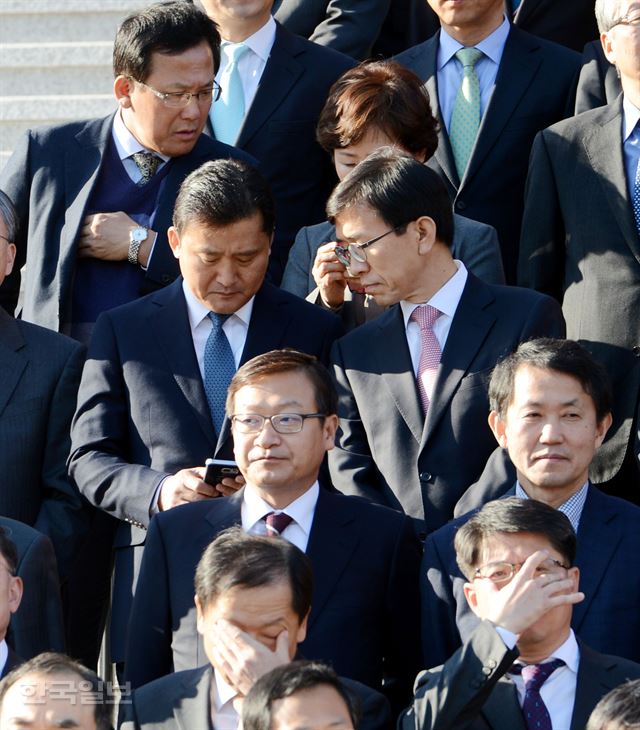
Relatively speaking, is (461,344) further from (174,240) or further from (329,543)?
(174,240)

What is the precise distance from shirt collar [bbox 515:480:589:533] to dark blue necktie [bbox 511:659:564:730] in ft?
1.95

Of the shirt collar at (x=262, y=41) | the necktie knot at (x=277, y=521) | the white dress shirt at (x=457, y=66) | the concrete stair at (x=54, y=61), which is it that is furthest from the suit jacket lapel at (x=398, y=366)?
the concrete stair at (x=54, y=61)

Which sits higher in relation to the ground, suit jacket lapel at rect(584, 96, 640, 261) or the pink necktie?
suit jacket lapel at rect(584, 96, 640, 261)

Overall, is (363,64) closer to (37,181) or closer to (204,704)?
(37,181)

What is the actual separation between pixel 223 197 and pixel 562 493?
55.3 inches

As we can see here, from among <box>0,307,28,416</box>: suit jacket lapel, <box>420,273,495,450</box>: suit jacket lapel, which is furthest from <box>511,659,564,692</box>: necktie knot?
<box>0,307,28,416</box>: suit jacket lapel

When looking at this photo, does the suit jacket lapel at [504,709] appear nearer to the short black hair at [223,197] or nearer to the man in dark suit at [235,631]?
the man in dark suit at [235,631]

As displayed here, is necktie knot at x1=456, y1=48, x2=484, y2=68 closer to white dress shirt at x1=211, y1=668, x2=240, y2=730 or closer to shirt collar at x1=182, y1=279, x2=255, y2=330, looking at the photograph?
shirt collar at x1=182, y1=279, x2=255, y2=330

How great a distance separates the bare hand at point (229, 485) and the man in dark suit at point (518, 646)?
0.80m

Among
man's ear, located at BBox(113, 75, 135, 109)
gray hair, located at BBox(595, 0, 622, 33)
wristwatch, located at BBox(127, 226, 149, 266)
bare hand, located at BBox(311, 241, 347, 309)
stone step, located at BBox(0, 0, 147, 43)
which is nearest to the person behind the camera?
bare hand, located at BBox(311, 241, 347, 309)

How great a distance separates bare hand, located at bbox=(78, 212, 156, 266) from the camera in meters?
6.10

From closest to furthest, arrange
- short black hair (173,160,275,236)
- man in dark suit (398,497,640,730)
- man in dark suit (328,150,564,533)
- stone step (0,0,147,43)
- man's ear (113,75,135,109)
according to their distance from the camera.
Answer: man in dark suit (398,497,640,730) → man in dark suit (328,150,564,533) → short black hair (173,160,275,236) → man's ear (113,75,135,109) → stone step (0,0,147,43)

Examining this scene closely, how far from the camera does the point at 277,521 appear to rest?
5.09 meters

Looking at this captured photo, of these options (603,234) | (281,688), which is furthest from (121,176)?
(281,688)
